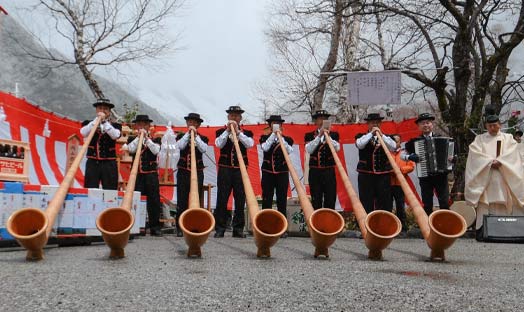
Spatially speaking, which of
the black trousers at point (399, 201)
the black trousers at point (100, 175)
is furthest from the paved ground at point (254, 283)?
the black trousers at point (399, 201)

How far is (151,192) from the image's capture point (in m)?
6.83

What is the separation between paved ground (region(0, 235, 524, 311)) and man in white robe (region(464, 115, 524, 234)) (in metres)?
2.88

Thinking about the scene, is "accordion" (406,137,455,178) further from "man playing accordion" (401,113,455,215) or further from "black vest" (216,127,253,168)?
"black vest" (216,127,253,168)

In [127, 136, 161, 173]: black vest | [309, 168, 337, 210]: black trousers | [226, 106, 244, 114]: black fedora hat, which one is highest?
[226, 106, 244, 114]: black fedora hat

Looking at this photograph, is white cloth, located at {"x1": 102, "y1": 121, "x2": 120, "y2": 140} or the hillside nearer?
white cloth, located at {"x1": 102, "y1": 121, "x2": 120, "y2": 140}

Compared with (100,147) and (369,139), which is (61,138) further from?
(369,139)

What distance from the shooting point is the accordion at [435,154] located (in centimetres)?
635

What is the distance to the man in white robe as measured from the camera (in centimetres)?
654

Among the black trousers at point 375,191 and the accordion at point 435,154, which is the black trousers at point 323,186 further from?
the accordion at point 435,154

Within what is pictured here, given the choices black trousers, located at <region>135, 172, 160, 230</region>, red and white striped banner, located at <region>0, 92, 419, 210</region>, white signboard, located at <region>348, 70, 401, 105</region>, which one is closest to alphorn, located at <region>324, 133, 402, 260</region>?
black trousers, located at <region>135, 172, 160, 230</region>

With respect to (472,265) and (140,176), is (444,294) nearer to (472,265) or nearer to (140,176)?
(472,265)

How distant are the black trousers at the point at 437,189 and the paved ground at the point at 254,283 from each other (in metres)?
2.65

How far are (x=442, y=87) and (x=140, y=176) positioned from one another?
223 inches

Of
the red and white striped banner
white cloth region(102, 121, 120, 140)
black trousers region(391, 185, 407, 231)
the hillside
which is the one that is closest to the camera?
white cloth region(102, 121, 120, 140)
